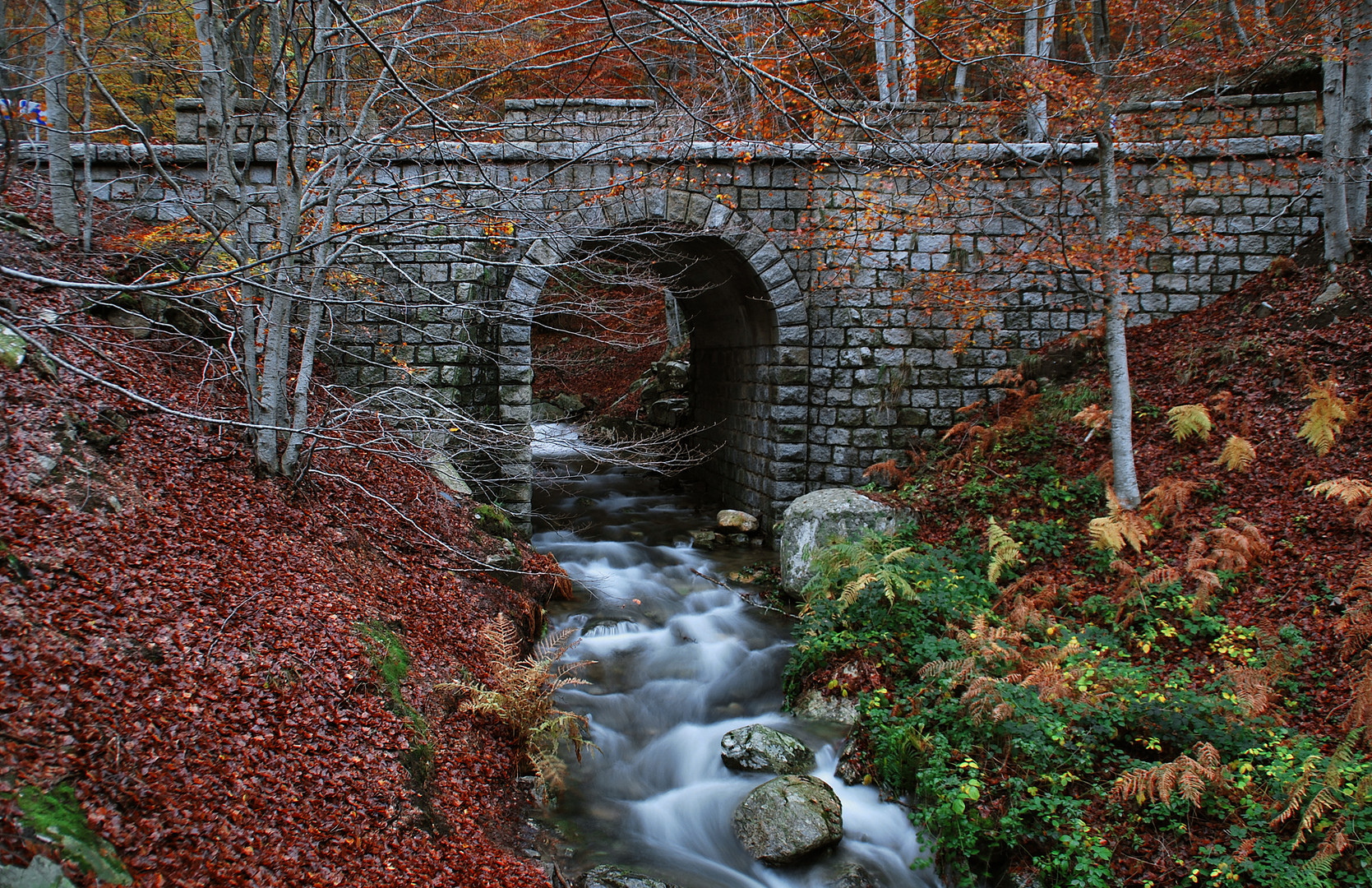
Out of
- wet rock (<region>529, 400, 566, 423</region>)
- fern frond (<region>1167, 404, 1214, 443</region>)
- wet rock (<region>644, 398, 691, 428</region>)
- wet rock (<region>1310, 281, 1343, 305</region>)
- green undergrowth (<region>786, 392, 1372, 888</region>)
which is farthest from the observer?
wet rock (<region>529, 400, 566, 423</region>)

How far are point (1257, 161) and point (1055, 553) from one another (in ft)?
19.0

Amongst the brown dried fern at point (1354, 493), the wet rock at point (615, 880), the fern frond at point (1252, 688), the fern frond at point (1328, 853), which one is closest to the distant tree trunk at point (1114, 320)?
the brown dried fern at point (1354, 493)

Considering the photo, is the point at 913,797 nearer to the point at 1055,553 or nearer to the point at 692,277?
the point at 1055,553

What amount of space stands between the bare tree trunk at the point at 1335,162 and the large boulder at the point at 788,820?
26.0ft

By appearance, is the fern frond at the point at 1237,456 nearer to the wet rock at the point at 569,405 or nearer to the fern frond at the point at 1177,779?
the fern frond at the point at 1177,779

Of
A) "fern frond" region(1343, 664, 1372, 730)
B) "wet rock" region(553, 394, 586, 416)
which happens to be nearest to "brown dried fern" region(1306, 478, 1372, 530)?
"fern frond" region(1343, 664, 1372, 730)

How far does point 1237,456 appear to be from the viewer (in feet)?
20.5

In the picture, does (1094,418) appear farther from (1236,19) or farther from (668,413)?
(668,413)

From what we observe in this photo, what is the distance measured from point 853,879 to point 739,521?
5.66 metres

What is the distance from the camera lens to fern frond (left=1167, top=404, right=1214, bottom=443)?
22.0 ft

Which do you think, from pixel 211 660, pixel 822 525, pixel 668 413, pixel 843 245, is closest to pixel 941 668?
pixel 822 525

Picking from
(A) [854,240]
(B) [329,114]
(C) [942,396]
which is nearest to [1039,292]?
(C) [942,396]

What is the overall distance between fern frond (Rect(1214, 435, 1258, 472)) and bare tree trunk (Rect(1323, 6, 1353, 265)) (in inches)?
128

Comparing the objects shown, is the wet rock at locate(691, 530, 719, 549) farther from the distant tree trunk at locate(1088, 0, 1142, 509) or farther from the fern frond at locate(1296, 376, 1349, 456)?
the fern frond at locate(1296, 376, 1349, 456)
